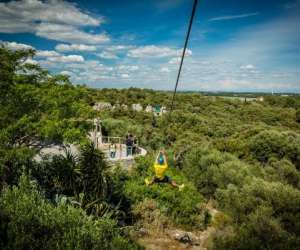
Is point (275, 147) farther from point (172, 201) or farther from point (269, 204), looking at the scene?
point (172, 201)

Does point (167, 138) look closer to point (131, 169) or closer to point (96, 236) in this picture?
point (131, 169)

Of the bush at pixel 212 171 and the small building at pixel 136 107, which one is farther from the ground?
the small building at pixel 136 107

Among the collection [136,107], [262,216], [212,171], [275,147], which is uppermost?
[136,107]

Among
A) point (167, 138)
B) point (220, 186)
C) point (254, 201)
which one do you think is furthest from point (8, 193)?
point (167, 138)

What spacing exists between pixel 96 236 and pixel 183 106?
196 feet

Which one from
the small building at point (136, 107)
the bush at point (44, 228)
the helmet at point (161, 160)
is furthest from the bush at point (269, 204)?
the small building at point (136, 107)

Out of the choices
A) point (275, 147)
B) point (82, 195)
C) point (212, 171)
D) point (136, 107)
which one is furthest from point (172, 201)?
point (136, 107)

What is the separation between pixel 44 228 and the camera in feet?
24.3

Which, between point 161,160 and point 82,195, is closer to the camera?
point 161,160

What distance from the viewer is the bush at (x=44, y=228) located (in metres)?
6.75

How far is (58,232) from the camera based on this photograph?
7230mm

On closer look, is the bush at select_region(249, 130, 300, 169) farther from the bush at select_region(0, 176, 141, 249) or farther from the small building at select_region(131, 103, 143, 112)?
the small building at select_region(131, 103, 143, 112)

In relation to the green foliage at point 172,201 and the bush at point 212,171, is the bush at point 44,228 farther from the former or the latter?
the bush at point 212,171

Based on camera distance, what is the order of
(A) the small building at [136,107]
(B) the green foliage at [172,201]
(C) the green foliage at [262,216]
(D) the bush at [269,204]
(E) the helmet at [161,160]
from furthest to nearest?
1. (A) the small building at [136,107]
2. (B) the green foliage at [172,201]
3. (D) the bush at [269,204]
4. (C) the green foliage at [262,216]
5. (E) the helmet at [161,160]
